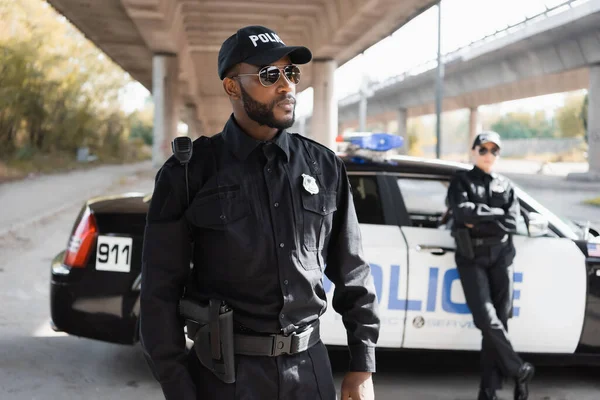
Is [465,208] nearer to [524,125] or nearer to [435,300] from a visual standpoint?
[435,300]

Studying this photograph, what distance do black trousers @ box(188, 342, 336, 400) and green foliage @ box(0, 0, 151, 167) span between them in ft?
77.6

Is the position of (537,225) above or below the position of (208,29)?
below

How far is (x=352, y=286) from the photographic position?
7.57ft

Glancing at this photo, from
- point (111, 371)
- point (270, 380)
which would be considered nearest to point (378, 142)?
point (111, 371)

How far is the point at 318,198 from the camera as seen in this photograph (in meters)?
2.24

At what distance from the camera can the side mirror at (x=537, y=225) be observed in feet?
15.3

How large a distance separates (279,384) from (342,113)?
221ft

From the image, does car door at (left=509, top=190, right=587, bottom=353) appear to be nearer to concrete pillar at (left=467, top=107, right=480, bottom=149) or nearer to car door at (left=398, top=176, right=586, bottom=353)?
car door at (left=398, top=176, right=586, bottom=353)

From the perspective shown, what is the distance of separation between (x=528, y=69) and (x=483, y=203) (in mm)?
29021

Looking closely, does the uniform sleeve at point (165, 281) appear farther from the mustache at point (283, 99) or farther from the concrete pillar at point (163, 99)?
the concrete pillar at point (163, 99)

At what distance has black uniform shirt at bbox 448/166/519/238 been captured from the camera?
452cm

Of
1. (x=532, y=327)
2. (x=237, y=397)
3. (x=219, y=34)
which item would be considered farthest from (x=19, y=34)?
(x=237, y=397)

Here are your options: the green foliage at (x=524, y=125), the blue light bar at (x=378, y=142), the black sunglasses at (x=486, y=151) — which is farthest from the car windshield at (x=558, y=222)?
the green foliage at (x=524, y=125)

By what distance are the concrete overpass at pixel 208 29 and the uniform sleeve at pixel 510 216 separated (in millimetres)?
14148
